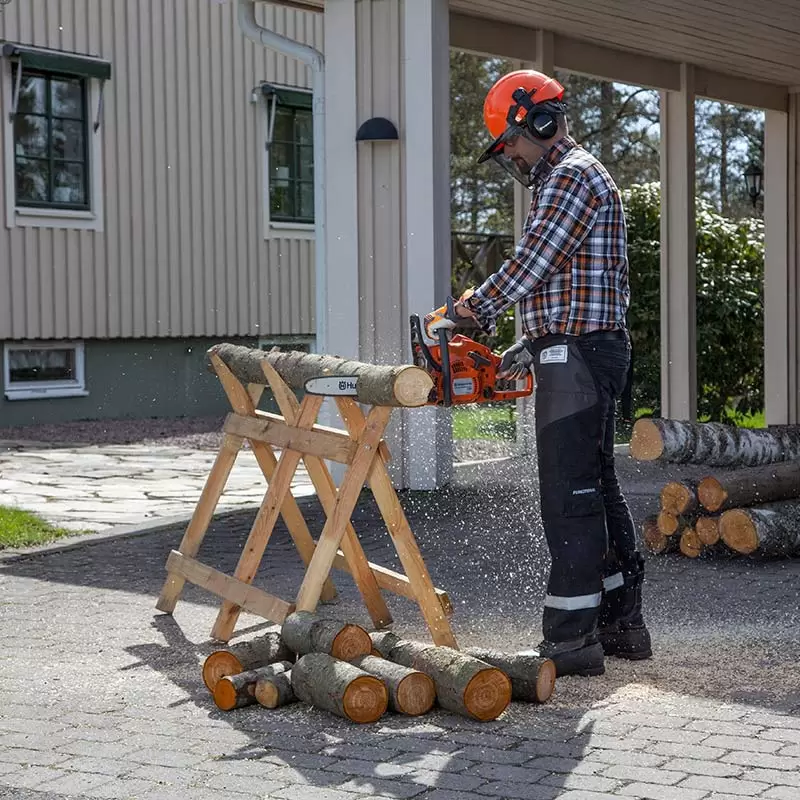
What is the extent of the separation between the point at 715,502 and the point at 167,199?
36.5 ft

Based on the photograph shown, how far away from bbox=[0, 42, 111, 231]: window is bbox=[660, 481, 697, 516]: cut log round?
10.1m

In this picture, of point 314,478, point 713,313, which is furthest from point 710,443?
point 713,313

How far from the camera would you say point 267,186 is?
61.7 feet

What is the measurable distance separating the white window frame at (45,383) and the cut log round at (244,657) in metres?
11.4

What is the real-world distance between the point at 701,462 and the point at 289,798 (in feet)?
15.9

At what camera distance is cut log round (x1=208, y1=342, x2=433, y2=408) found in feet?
17.2

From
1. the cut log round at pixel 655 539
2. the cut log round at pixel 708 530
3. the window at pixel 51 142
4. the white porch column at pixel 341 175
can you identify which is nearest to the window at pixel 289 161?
the window at pixel 51 142

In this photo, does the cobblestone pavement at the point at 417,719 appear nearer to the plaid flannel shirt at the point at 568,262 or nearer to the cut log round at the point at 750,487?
the cut log round at the point at 750,487

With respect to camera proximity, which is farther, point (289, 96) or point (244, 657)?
point (289, 96)

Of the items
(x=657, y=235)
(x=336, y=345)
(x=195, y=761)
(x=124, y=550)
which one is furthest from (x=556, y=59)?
→ (x=195, y=761)

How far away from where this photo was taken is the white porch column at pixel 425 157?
10180 millimetres

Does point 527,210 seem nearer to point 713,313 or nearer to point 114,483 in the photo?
point 114,483

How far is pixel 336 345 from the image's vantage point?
1048 cm

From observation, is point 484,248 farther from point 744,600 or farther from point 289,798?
point 289,798
